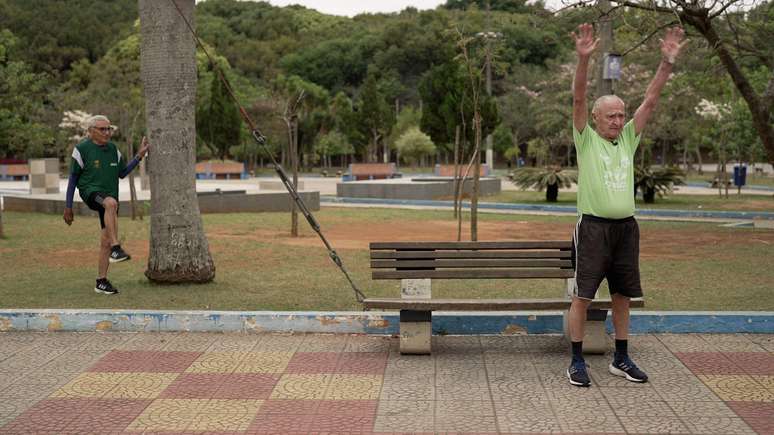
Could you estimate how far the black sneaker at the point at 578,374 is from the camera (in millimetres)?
5609

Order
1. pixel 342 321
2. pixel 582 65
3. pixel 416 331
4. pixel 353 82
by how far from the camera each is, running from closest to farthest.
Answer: pixel 582 65
pixel 416 331
pixel 342 321
pixel 353 82

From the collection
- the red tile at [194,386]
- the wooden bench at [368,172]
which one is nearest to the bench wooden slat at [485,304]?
the red tile at [194,386]

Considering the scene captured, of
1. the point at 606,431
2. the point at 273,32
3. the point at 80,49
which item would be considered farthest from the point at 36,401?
the point at 273,32

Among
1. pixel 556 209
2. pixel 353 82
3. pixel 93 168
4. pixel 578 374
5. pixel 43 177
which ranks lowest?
pixel 556 209

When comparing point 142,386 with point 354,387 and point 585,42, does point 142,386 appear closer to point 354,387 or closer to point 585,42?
point 354,387

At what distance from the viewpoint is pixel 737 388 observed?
18.2 feet

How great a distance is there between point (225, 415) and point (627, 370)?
2.51 meters

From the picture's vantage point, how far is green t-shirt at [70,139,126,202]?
838 centimetres

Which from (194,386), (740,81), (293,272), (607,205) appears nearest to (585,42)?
(607,205)

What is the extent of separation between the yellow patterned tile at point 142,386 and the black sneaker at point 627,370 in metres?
2.83

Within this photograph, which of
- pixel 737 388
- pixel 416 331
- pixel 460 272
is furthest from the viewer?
pixel 460 272

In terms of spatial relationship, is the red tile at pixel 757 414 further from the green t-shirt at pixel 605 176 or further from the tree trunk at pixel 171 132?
the tree trunk at pixel 171 132

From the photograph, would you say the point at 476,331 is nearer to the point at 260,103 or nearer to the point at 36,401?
the point at 36,401

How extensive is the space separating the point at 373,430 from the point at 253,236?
10711 mm
